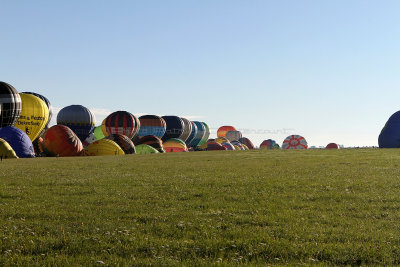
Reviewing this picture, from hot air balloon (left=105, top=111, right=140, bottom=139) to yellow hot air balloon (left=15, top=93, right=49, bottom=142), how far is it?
18.9m

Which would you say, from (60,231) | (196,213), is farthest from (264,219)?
(60,231)

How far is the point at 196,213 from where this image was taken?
38.4 feet

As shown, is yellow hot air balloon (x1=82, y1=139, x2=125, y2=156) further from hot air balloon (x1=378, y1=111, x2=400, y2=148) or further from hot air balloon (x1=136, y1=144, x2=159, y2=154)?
hot air balloon (x1=378, y1=111, x2=400, y2=148)

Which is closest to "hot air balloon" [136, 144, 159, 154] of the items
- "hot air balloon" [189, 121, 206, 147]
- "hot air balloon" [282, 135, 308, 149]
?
"hot air balloon" [189, 121, 206, 147]

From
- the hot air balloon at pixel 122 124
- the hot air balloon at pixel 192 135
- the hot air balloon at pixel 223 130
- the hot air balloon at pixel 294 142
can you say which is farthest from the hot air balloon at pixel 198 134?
the hot air balloon at pixel 122 124

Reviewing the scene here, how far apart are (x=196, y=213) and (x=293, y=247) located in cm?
379

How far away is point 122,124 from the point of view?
7888cm

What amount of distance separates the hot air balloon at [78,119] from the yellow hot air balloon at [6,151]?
3885 cm

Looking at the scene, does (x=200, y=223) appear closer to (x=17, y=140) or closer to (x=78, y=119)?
(x=17, y=140)

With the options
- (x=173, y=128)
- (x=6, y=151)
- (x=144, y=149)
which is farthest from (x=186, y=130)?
(x=6, y=151)

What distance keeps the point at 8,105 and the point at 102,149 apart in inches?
473

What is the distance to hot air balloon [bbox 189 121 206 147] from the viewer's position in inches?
4959

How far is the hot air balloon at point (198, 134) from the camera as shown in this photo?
12596 cm

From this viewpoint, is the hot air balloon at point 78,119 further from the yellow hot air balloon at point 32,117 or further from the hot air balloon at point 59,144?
the hot air balloon at point 59,144
